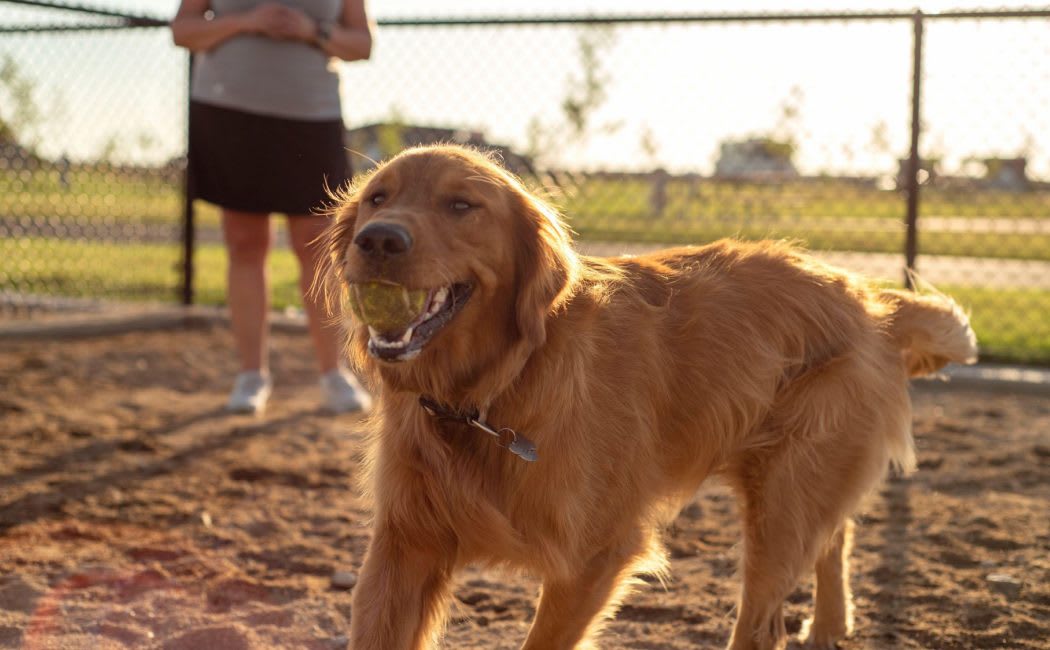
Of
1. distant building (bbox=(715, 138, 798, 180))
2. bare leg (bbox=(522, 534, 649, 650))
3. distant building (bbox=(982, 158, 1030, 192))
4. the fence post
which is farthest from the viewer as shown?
distant building (bbox=(715, 138, 798, 180))

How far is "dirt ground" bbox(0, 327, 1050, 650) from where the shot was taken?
127 inches

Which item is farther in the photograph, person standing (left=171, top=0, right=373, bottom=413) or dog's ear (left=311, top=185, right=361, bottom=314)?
person standing (left=171, top=0, right=373, bottom=413)

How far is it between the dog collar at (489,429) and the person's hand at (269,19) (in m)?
2.98

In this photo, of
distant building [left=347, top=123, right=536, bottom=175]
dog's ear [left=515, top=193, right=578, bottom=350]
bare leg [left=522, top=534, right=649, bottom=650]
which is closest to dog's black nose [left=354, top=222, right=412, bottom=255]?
dog's ear [left=515, top=193, right=578, bottom=350]

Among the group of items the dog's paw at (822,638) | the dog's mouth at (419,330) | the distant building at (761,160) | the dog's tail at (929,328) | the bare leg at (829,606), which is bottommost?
the dog's paw at (822,638)

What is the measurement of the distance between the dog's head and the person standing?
8.48 feet

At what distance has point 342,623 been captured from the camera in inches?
128

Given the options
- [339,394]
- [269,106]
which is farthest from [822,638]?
[269,106]

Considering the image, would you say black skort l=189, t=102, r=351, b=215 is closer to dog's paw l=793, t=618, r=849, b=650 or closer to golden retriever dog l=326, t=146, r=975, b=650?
golden retriever dog l=326, t=146, r=975, b=650

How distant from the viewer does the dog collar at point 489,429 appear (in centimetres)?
262

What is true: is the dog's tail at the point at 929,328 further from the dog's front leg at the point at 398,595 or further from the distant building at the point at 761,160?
the distant building at the point at 761,160

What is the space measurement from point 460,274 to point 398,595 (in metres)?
0.80

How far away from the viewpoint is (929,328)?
350 centimetres

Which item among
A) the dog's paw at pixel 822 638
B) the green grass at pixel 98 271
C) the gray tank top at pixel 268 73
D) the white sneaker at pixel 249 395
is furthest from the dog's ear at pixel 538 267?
the green grass at pixel 98 271
